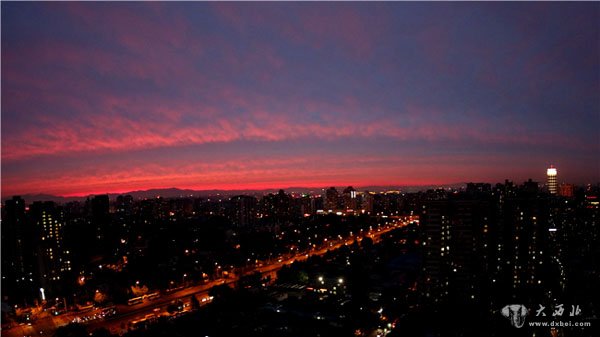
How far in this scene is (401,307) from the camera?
6898mm

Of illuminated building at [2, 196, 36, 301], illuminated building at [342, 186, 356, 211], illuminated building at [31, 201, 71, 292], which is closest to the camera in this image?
illuminated building at [2, 196, 36, 301]

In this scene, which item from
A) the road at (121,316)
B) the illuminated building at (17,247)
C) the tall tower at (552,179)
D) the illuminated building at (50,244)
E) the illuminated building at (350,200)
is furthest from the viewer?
the illuminated building at (350,200)

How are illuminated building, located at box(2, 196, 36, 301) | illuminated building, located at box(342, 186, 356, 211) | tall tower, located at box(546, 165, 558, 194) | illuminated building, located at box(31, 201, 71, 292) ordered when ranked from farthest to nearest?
illuminated building, located at box(342, 186, 356, 211) < tall tower, located at box(546, 165, 558, 194) < illuminated building, located at box(31, 201, 71, 292) < illuminated building, located at box(2, 196, 36, 301)

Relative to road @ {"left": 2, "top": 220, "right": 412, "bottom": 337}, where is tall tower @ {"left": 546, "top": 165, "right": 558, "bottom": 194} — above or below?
above

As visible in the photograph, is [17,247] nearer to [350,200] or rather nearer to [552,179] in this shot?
[552,179]

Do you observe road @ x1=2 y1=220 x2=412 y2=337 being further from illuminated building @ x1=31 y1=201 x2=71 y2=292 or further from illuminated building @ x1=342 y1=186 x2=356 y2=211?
illuminated building @ x1=342 y1=186 x2=356 y2=211

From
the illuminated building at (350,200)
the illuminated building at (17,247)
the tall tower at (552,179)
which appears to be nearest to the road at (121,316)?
the illuminated building at (17,247)

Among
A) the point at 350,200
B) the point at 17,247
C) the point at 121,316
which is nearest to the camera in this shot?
the point at 121,316

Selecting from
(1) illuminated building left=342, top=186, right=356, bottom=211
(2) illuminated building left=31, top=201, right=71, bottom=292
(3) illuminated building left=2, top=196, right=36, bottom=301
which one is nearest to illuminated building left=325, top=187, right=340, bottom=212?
(1) illuminated building left=342, top=186, right=356, bottom=211

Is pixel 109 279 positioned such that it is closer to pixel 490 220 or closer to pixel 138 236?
pixel 138 236

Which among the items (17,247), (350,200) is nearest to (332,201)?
(350,200)

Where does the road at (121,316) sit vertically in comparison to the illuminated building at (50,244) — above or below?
below

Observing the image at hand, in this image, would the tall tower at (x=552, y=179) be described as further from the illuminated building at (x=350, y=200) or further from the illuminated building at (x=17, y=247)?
the illuminated building at (x=17, y=247)

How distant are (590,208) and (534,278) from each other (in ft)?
21.6
